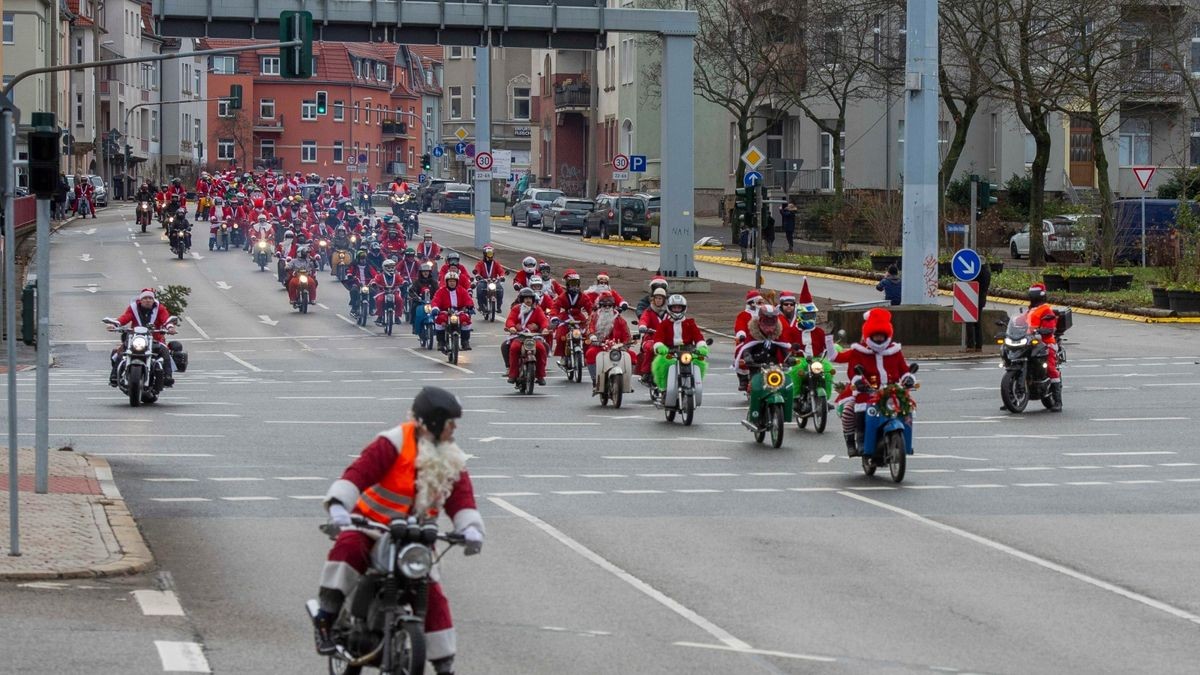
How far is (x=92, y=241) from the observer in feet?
231

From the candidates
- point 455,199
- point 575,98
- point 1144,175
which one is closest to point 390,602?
point 1144,175

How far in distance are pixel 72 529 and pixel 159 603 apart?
2.98 meters

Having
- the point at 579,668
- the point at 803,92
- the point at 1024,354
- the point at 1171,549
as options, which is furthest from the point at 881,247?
the point at 579,668

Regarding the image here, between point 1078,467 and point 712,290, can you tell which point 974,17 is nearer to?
point 712,290

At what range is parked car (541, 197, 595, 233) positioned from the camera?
79.6 m

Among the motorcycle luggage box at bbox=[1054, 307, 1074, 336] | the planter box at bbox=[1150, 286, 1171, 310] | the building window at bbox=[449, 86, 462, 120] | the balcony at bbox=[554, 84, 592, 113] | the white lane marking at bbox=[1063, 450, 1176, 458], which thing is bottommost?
the white lane marking at bbox=[1063, 450, 1176, 458]

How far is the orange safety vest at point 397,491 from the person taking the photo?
8469 mm

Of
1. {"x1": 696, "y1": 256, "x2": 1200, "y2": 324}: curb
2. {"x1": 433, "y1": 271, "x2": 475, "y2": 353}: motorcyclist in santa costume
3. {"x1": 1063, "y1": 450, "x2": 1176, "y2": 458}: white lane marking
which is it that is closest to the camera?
{"x1": 1063, "y1": 450, "x2": 1176, "y2": 458}: white lane marking

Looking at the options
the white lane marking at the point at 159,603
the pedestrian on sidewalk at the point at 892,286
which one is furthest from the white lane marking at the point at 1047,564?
the pedestrian on sidewalk at the point at 892,286

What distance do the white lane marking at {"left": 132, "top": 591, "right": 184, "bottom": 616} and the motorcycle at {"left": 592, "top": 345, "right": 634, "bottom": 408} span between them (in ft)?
46.9

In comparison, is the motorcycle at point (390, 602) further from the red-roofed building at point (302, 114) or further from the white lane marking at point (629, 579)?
the red-roofed building at point (302, 114)

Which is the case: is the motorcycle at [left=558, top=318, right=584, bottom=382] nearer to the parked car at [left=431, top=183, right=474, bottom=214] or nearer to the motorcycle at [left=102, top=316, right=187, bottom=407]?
the motorcycle at [left=102, top=316, right=187, bottom=407]

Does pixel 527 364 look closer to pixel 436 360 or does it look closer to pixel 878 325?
pixel 436 360

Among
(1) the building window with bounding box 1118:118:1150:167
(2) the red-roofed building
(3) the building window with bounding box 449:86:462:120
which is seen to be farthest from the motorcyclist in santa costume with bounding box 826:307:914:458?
(3) the building window with bounding box 449:86:462:120
